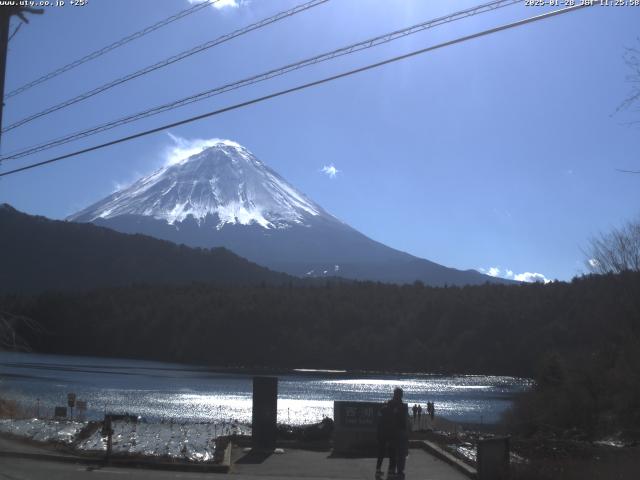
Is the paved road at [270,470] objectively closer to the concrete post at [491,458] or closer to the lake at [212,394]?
the concrete post at [491,458]

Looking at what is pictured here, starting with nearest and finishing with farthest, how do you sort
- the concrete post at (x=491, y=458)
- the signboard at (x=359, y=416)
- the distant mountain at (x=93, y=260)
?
1. the concrete post at (x=491, y=458)
2. the signboard at (x=359, y=416)
3. the distant mountain at (x=93, y=260)

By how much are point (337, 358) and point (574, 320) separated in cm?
4103

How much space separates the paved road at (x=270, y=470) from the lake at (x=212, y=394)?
1961cm

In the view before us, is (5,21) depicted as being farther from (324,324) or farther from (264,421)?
(324,324)

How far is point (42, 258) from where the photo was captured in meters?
178

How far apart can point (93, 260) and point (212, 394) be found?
124307mm

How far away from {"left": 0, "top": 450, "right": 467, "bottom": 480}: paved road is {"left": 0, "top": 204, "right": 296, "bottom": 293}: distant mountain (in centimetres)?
15518

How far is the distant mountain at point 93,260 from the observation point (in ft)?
567

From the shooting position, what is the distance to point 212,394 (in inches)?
2489

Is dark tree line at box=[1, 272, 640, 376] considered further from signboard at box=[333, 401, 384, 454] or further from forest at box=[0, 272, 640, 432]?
signboard at box=[333, 401, 384, 454]

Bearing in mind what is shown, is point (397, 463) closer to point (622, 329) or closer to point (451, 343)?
point (622, 329)

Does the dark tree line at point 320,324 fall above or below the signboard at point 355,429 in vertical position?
above

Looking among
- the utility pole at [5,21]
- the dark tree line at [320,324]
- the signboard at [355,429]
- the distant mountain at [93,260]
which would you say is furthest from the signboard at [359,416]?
the distant mountain at [93,260]

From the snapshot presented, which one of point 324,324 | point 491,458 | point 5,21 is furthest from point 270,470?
point 324,324
